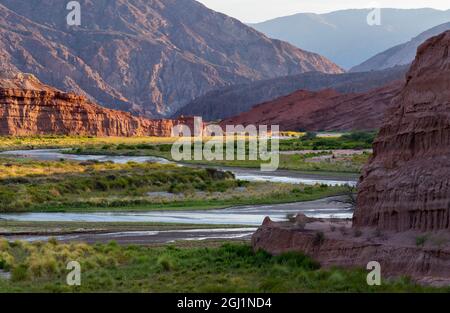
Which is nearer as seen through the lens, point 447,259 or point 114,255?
point 447,259

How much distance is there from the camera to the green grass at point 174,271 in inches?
835

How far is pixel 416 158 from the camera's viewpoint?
23.7 meters

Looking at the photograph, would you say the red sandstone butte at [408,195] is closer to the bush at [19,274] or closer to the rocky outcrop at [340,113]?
the bush at [19,274]

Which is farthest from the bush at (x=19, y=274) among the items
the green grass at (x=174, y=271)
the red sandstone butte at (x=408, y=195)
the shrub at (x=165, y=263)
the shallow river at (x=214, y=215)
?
the shallow river at (x=214, y=215)

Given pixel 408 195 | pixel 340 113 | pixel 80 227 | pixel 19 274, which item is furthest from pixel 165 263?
pixel 340 113

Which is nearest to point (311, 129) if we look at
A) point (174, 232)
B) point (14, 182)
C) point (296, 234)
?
point (14, 182)

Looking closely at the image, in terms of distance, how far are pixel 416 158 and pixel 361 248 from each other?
2957 millimetres

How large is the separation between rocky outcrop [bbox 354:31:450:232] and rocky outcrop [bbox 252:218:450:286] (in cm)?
61

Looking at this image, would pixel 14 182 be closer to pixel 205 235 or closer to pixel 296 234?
pixel 205 235

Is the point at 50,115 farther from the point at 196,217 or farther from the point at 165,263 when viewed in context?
the point at 165,263

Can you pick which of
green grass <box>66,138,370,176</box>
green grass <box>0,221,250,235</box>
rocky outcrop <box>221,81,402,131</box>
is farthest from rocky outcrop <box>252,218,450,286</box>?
rocky outcrop <box>221,81,402,131</box>
